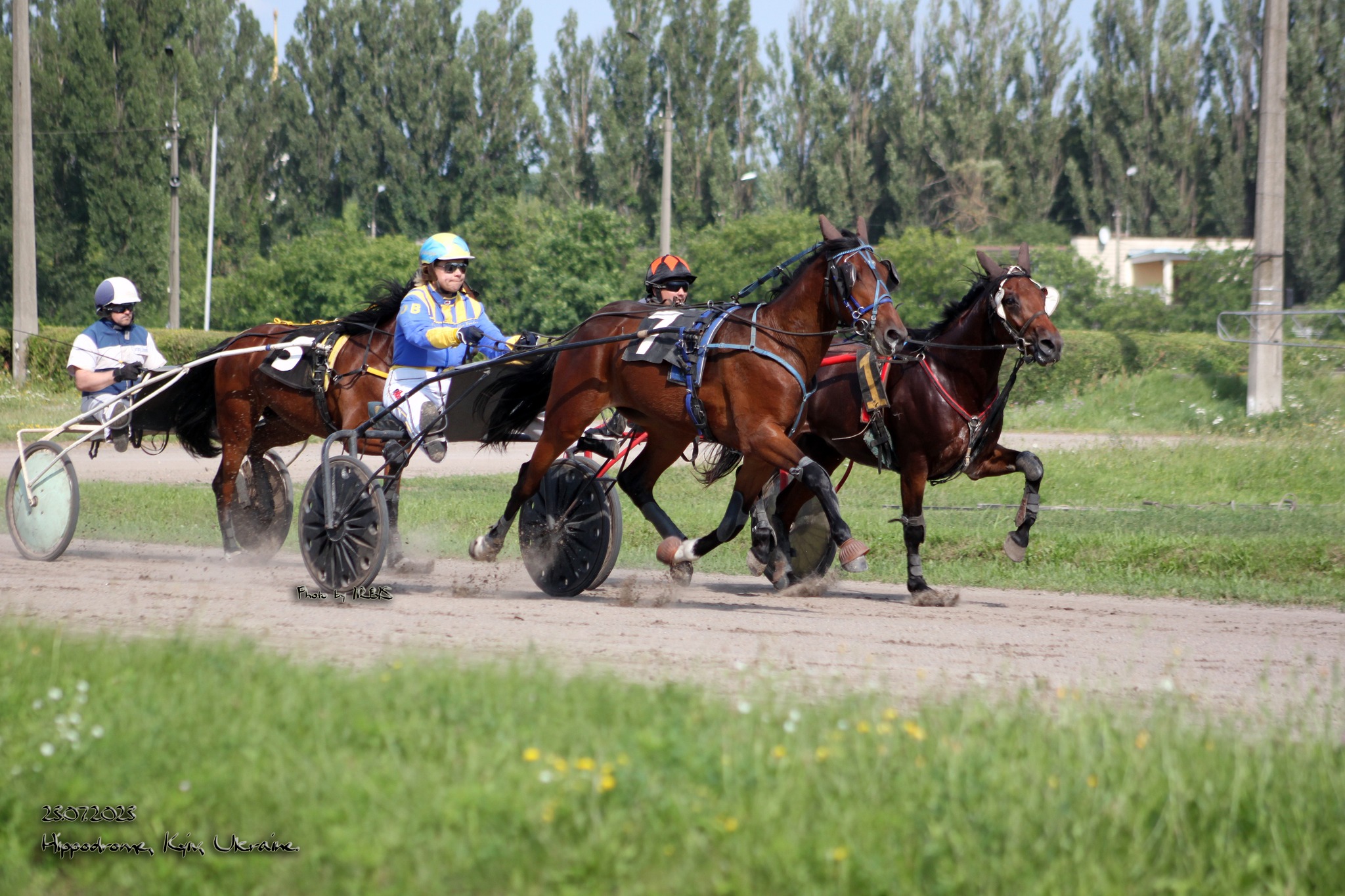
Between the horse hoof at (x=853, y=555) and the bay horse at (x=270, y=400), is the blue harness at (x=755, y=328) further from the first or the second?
the bay horse at (x=270, y=400)

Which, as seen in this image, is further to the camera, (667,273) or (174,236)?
(174,236)

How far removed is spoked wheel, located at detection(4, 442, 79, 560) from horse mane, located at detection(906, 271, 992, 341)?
5659 millimetres

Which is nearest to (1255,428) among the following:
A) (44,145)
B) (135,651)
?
(135,651)

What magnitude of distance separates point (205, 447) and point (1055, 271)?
29.8m

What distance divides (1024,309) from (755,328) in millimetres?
1569

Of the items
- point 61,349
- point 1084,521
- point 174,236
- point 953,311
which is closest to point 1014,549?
point 953,311

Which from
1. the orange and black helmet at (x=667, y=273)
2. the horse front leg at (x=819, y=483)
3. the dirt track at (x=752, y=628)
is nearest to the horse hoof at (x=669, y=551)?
the dirt track at (x=752, y=628)

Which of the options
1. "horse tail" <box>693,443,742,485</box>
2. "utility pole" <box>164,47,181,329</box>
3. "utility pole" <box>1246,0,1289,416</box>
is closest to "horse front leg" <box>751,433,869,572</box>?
"horse tail" <box>693,443,742,485</box>

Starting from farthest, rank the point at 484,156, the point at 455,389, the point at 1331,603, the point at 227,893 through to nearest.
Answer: the point at 484,156 → the point at 455,389 → the point at 1331,603 → the point at 227,893

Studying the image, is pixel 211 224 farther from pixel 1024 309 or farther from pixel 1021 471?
pixel 1024 309

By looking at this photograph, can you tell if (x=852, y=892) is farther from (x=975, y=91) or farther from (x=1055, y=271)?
(x=975, y=91)

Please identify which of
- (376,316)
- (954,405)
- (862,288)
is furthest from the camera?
(376,316)

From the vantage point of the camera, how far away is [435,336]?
816cm

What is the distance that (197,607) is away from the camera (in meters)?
6.91
